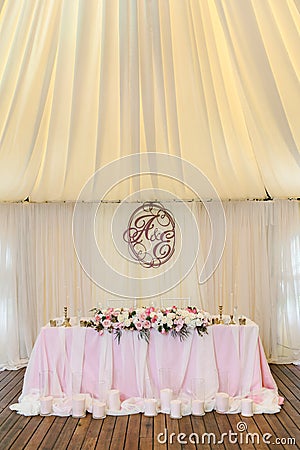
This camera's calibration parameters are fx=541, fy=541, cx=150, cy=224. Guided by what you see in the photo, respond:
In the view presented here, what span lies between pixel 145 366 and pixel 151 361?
0.26 feet

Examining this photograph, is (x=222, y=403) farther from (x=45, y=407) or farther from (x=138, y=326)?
(x=45, y=407)

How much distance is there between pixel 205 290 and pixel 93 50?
4.34 metres

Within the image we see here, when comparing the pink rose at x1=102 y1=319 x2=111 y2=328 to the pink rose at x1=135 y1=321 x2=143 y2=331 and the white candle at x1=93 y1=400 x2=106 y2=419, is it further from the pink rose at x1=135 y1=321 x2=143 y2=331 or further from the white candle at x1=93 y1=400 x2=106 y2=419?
the white candle at x1=93 y1=400 x2=106 y2=419

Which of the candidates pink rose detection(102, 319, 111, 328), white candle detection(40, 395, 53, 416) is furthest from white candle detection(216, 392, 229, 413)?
white candle detection(40, 395, 53, 416)

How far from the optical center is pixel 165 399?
5.16 metres

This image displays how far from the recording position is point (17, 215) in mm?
7621

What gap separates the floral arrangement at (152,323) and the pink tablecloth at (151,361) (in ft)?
0.24

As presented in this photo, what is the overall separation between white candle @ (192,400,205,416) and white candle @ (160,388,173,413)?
0.79 ft

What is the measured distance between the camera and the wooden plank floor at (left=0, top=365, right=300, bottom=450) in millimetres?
4297

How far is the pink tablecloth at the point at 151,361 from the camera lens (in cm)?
538

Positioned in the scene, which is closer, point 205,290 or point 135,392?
A: point 135,392

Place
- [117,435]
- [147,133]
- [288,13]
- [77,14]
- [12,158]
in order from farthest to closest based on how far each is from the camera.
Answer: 1. [12,158]
2. [147,133]
3. [117,435]
4. [77,14]
5. [288,13]

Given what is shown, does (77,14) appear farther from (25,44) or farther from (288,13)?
(288,13)

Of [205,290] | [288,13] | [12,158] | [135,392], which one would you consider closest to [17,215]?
[12,158]
